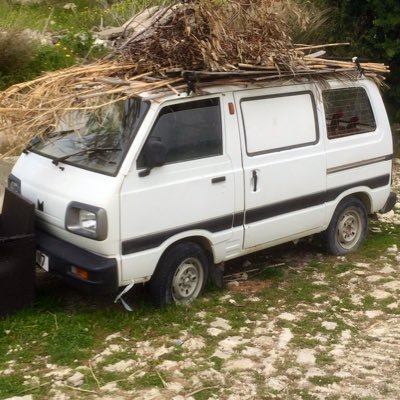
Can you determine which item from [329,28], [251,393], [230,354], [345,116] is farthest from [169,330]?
[329,28]

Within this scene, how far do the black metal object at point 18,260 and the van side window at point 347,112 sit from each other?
9.85 ft

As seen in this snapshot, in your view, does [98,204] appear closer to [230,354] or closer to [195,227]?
[195,227]

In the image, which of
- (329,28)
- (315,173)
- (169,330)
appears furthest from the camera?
(329,28)

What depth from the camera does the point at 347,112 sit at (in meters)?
6.91

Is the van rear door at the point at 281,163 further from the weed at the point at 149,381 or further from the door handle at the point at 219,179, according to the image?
the weed at the point at 149,381

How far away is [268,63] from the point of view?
5.99 metres

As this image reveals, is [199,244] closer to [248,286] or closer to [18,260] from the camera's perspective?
[248,286]

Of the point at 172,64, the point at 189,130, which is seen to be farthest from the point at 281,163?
the point at 172,64

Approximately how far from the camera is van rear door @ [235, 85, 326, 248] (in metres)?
6.02

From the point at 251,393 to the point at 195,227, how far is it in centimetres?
152

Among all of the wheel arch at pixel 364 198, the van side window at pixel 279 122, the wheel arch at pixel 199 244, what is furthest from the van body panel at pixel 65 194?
the wheel arch at pixel 364 198

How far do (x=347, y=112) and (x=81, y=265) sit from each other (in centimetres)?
323

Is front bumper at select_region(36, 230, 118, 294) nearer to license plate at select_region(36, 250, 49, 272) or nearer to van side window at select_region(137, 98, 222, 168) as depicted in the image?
license plate at select_region(36, 250, 49, 272)

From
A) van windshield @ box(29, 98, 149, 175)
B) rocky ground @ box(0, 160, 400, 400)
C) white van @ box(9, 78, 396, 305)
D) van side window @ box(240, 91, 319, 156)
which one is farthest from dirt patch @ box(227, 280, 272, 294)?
van windshield @ box(29, 98, 149, 175)
